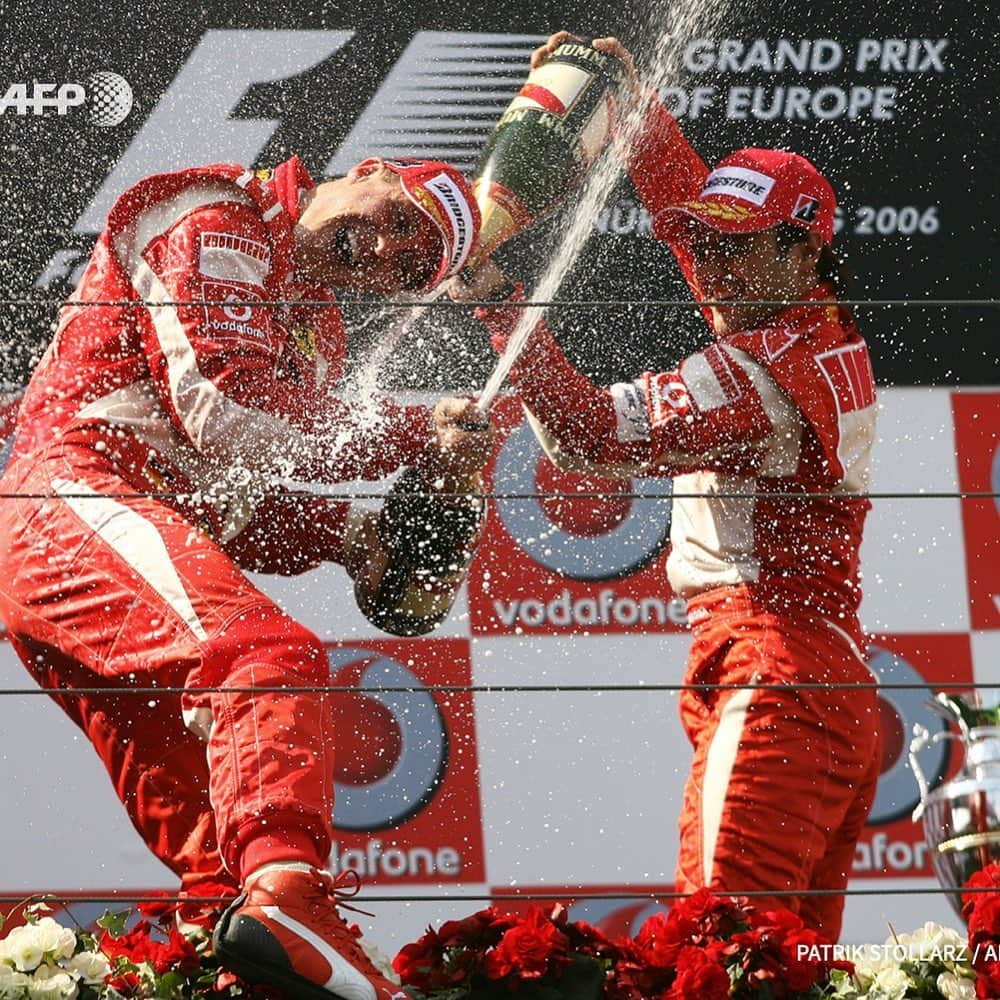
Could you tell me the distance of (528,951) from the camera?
75.9 inches

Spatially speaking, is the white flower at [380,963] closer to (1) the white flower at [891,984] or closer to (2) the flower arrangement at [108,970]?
(2) the flower arrangement at [108,970]

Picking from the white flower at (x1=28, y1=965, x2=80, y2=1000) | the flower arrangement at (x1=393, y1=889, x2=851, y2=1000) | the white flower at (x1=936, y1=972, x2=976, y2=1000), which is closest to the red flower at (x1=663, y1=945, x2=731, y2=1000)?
the flower arrangement at (x1=393, y1=889, x2=851, y2=1000)

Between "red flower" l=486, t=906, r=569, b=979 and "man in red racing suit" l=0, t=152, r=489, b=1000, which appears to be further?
"man in red racing suit" l=0, t=152, r=489, b=1000

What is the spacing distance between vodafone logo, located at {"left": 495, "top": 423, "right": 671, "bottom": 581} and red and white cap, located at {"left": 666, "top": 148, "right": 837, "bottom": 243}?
0.38 meters

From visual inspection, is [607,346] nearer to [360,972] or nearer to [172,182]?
[172,182]

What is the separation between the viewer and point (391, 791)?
7.73 feet

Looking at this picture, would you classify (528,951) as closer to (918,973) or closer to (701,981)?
(701,981)

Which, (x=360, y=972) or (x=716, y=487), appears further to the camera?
(x=716, y=487)

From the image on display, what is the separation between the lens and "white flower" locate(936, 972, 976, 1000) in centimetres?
198

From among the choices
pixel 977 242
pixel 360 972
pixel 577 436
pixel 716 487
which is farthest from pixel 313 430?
pixel 977 242

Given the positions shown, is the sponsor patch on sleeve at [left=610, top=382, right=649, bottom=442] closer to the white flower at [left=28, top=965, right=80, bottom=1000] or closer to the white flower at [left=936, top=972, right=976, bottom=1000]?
the white flower at [left=936, top=972, right=976, bottom=1000]

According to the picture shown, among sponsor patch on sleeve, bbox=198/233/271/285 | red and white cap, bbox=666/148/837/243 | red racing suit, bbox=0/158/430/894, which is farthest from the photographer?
red and white cap, bbox=666/148/837/243

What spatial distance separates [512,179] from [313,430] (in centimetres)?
45

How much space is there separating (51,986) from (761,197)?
4.33ft
